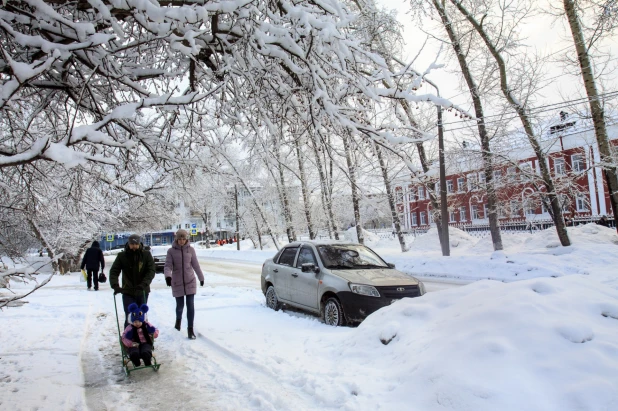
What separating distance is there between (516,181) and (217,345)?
631 inches

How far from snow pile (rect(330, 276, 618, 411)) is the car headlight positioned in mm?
1714

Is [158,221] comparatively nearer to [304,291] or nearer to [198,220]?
[304,291]

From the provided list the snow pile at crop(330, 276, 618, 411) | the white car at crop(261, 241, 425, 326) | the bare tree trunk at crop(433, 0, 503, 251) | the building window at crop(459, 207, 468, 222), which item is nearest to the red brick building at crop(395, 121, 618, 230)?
the bare tree trunk at crop(433, 0, 503, 251)

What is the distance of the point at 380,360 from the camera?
4.92m

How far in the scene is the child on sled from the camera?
18.1ft

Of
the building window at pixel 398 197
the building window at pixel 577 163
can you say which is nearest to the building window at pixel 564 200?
the building window at pixel 577 163

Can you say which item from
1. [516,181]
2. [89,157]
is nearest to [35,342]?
[89,157]

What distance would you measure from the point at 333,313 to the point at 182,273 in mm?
2736

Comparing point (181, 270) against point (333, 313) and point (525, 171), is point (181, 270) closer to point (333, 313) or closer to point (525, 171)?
point (333, 313)

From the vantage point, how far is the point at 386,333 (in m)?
5.41

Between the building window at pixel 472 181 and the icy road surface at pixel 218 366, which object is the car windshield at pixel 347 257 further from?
the building window at pixel 472 181

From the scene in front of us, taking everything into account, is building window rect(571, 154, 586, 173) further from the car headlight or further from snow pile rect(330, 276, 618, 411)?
snow pile rect(330, 276, 618, 411)

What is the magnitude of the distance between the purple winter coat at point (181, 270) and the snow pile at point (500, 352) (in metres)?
3.07

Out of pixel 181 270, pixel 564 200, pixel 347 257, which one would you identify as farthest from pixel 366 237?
pixel 181 270
